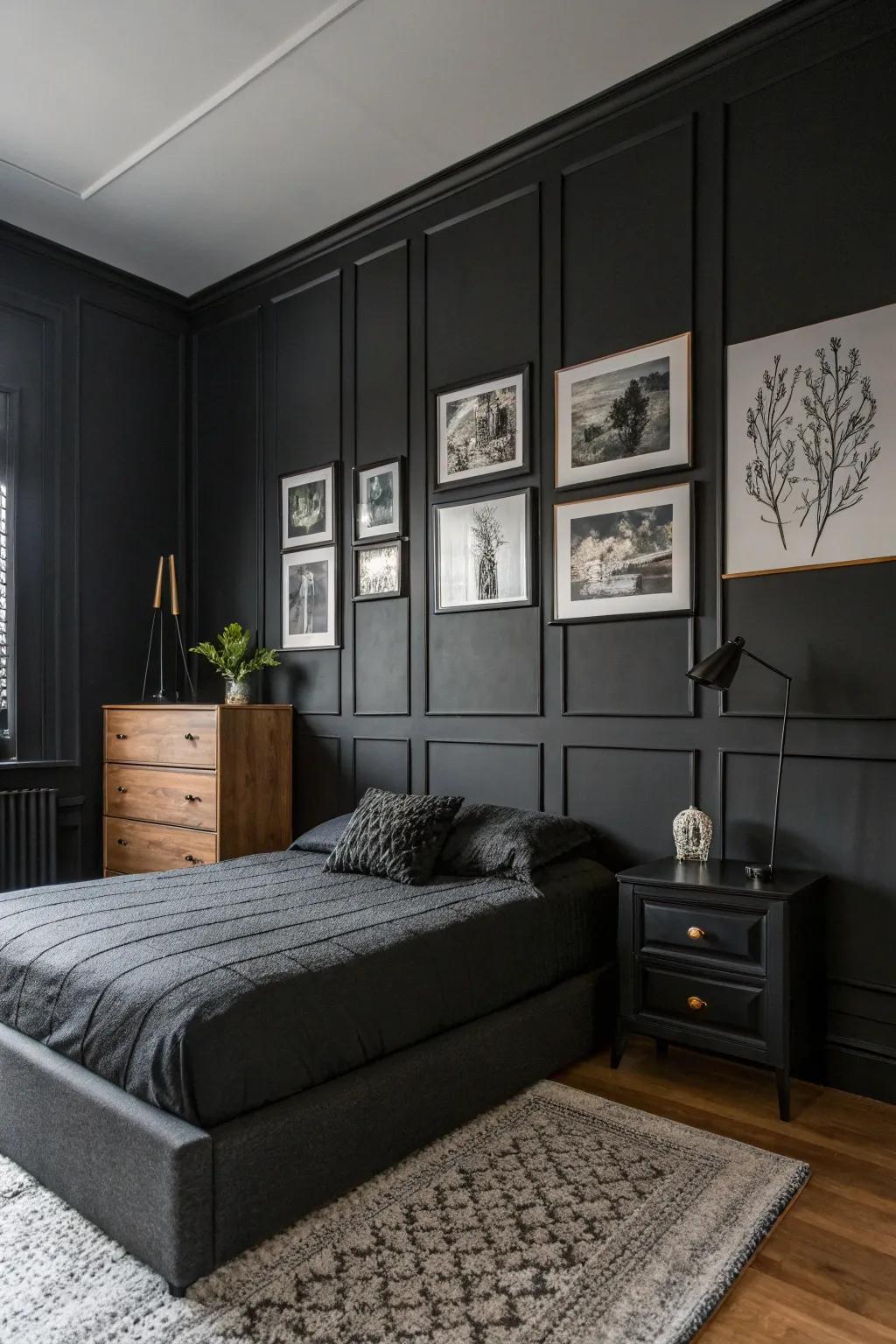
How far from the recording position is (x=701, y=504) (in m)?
3.11

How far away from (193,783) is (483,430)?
77.1 inches

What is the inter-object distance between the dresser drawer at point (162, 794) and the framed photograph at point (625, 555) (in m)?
1.71

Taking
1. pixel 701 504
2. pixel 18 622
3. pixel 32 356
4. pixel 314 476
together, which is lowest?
pixel 18 622

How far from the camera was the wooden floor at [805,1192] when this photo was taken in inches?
65.4

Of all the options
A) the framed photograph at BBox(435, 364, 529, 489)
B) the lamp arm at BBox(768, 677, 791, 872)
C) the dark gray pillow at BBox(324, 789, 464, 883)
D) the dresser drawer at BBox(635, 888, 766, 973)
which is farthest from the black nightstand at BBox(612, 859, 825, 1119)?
the framed photograph at BBox(435, 364, 529, 489)

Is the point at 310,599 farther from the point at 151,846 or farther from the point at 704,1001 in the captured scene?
the point at 704,1001

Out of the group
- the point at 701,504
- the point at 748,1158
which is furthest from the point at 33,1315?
the point at 701,504

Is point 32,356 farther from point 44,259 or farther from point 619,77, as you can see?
point 619,77

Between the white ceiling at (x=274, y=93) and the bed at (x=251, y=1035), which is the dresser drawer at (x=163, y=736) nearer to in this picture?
the bed at (x=251, y=1035)

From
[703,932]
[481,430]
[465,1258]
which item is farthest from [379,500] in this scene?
[465,1258]

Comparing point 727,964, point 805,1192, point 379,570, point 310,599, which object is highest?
point 379,570

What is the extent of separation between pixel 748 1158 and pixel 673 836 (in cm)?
107

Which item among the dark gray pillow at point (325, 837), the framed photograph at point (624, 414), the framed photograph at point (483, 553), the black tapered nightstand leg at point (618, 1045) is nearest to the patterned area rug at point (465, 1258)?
the black tapered nightstand leg at point (618, 1045)

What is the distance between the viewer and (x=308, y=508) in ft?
14.3
